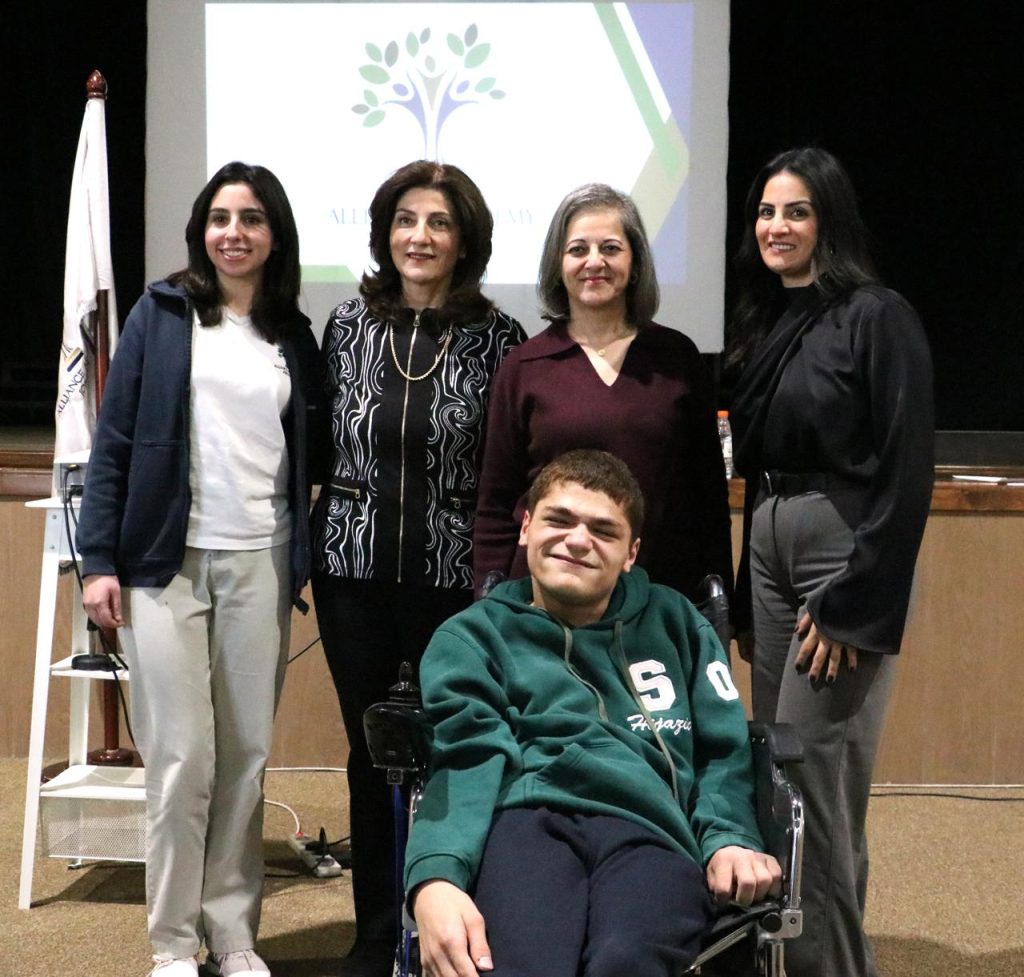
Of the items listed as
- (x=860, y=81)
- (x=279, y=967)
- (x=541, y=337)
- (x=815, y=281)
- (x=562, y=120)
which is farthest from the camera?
(x=860, y=81)

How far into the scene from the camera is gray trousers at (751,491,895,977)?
217 cm

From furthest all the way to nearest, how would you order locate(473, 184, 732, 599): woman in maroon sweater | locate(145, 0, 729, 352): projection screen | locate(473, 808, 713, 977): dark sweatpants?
locate(145, 0, 729, 352): projection screen → locate(473, 184, 732, 599): woman in maroon sweater → locate(473, 808, 713, 977): dark sweatpants

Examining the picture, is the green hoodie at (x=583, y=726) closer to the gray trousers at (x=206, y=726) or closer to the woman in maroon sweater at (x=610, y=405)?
the woman in maroon sweater at (x=610, y=405)

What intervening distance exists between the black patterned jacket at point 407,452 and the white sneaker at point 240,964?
2.52 ft

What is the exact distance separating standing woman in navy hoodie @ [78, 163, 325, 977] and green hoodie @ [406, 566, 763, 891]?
1.91 ft

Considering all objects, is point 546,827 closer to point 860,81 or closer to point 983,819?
point 983,819

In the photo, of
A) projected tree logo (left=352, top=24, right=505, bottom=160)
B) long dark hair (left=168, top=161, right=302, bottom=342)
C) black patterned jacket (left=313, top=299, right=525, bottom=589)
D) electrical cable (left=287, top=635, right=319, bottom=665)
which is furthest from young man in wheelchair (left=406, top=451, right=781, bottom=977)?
projected tree logo (left=352, top=24, right=505, bottom=160)

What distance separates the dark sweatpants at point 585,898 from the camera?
168cm

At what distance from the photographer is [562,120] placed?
454cm

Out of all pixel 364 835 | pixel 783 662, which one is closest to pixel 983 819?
pixel 783 662

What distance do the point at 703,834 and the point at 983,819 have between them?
207 centimetres

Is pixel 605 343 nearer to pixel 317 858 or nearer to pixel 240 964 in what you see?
pixel 240 964

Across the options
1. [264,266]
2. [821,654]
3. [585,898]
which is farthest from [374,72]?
[585,898]

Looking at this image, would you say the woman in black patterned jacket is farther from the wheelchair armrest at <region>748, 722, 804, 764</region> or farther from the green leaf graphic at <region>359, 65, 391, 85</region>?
the green leaf graphic at <region>359, 65, 391, 85</region>
